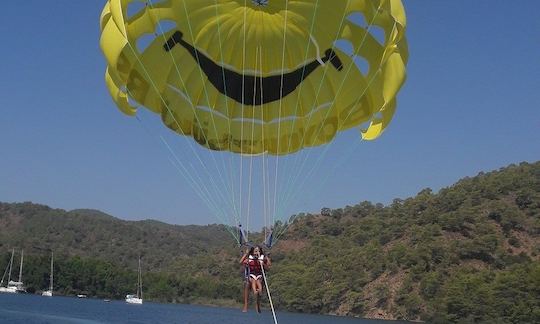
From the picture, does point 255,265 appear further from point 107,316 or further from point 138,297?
point 138,297

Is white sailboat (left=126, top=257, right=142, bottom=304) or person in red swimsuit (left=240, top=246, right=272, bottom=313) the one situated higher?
white sailboat (left=126, top=257, right=142, bottom=304)

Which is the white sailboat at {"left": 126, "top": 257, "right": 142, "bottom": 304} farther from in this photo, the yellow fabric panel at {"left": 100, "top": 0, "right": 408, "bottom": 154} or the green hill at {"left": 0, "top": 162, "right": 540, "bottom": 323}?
the yellow fabric panel at {"left": 100, "top": 0, "right": 408, "bottom": 154}

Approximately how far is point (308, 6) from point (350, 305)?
7011 centimetres

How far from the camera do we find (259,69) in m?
15.2

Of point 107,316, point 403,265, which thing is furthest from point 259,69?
point 403,265

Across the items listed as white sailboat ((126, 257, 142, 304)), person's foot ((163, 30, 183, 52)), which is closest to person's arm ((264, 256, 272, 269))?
person's foot ((163, 30, 183, 52))

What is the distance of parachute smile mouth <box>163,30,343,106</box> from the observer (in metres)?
14.9

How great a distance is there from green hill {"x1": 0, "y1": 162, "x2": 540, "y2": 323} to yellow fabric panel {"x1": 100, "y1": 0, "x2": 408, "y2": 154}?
141ft

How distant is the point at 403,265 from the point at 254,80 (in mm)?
68146

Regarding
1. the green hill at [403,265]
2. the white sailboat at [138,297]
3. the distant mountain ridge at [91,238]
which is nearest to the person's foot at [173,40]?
the green hill at [403,265]

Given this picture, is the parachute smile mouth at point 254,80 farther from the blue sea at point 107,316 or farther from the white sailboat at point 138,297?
the white sailboat at point 138,297

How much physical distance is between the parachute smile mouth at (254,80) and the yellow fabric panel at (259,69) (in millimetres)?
21

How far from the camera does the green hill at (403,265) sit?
6544cm

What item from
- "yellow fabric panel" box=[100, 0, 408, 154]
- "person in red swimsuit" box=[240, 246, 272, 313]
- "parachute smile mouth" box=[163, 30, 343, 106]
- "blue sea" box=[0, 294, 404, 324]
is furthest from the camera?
"blue sea" box=[0, 294, 404, 324]
